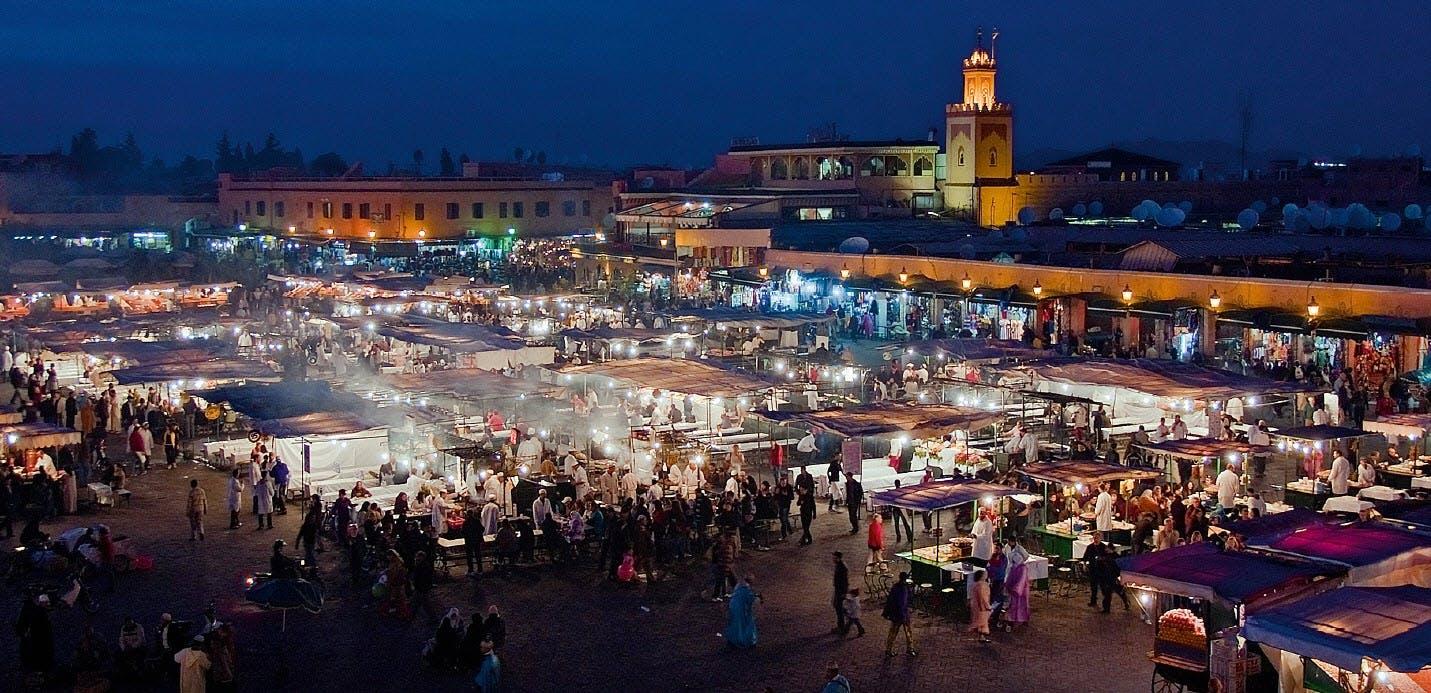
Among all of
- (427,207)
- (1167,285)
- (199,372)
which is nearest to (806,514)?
(199,372)

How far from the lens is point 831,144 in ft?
196

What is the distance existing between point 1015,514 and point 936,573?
2.04 m

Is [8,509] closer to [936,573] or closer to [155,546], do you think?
[155,546]

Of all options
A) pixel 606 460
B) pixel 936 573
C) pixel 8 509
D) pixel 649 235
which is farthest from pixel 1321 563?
pixel 649 235

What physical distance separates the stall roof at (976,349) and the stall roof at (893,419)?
496cm

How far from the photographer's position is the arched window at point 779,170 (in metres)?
61.2

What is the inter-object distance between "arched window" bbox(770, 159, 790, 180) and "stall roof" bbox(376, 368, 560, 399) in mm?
37097

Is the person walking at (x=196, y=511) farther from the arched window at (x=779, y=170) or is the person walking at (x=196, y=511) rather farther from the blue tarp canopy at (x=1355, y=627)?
the arched window at (x=779, y=170)

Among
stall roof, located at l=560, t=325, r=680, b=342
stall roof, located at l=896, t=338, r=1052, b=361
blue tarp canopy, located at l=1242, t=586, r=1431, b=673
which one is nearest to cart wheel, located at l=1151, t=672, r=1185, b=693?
blue tarp canopy, located at l=1242, t=586, r=1431, b=673

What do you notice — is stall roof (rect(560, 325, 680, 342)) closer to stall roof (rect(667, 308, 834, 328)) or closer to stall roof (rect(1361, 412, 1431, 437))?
stall roof (rect(667, 308, 834, 328))

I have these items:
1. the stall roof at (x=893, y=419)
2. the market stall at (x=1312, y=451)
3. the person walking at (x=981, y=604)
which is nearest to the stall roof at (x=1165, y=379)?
the market stall at (x=1312, y=451)

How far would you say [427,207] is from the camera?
6297cm

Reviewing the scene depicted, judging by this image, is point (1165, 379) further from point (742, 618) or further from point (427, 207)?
point (427, 207)

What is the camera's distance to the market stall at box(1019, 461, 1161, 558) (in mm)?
16781
